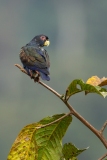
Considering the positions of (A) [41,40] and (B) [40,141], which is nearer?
(B) [40,141]

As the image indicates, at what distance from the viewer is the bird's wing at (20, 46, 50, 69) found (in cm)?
150

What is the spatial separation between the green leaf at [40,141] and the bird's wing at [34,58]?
2.07ft

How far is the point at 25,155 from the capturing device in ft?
2.45

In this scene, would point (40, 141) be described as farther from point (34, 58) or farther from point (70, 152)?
point (34, 58)

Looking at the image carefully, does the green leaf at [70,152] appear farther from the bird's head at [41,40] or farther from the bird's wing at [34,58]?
the bird's head at [41,40]

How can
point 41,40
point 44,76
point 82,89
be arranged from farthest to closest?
point 41,40
point 44,76
point 82,89

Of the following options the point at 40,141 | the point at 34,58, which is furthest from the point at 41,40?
the point at 40,141

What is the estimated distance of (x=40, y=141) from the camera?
857 mm

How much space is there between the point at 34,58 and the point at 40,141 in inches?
29.3

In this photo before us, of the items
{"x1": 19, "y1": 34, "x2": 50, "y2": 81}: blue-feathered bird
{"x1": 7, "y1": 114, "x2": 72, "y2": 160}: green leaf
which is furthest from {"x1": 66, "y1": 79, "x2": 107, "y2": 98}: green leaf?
{"x1": 19, "y1": 34, "x2": 50, "y2": 81}: blue-feathered bird

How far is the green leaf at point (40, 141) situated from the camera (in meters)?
0.75

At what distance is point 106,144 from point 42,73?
875mm

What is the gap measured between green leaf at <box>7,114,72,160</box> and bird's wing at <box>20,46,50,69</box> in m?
0.63

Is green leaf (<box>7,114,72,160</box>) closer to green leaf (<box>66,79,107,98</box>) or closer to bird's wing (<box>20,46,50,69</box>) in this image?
green leaf (<box>66,79,107,98</box>)
